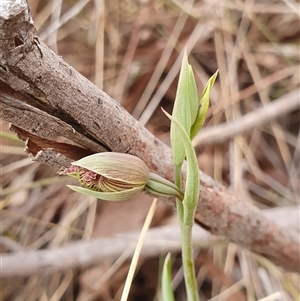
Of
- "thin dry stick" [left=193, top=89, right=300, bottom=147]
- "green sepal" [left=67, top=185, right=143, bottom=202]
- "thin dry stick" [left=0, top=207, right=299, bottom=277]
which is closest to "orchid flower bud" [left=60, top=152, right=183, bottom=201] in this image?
"green sepal" [left=67, top=185, right=143, bottom=202]

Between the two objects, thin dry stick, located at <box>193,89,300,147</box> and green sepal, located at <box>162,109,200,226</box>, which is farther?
thin dry stick, located at <box>193,89,300,147</box>

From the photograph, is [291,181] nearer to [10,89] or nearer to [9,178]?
[9,178]

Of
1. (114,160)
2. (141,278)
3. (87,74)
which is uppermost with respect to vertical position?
(87,74)

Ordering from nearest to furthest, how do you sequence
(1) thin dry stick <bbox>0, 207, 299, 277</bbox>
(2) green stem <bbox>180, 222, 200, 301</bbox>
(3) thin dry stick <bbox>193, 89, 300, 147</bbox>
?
(2) green stem <bbox>180, 222, 200, 301</bbox> → (1) thin dry stick <bbox>0, 207, 299, 277</bbox> → (3) thin dry stick <bbox>193, 89, 300, 147</bbox>

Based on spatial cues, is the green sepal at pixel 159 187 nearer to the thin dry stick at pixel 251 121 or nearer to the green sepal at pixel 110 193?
the green sepal at pixel 110 193

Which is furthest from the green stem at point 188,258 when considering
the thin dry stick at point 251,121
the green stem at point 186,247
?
the thin dry stick at point 251,121

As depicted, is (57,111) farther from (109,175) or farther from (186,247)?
(186,247)

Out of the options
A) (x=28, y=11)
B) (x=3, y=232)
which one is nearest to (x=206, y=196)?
(x=28, y=11)

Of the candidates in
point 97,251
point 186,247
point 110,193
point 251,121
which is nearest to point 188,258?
point 186,247

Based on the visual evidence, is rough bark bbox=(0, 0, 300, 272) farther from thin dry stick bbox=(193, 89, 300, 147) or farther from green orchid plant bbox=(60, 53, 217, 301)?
thin dry stick bbox=(193, 89, 300, 147)
